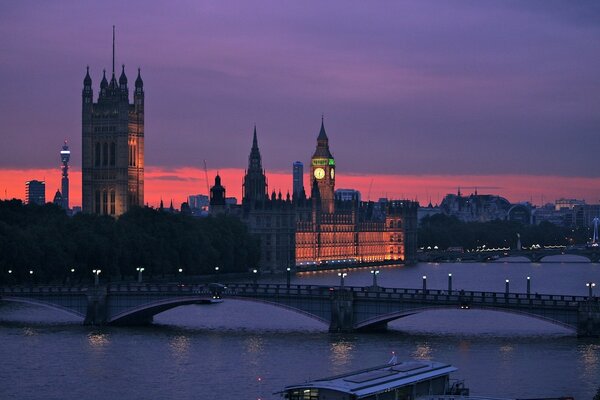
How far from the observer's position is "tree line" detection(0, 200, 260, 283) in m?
121

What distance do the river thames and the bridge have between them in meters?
1.08

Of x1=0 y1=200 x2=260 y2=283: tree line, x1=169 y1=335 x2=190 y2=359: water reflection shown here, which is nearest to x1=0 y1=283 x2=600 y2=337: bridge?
x1=169 y1=335 x2=190 y2=359: water reflection

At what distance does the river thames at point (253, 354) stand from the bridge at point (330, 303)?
1.08 meters

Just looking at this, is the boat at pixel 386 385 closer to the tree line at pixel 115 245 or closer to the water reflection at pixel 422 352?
the water reflection at pixel 422 352

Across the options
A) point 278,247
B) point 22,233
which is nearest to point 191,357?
point 22,233

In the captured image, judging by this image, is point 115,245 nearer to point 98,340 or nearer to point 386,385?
point 98,340

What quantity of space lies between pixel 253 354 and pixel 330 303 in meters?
8.22

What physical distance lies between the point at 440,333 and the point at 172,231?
225ft

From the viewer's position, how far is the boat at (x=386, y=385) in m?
48.2

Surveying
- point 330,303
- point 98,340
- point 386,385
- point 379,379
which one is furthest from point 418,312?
point 386,385

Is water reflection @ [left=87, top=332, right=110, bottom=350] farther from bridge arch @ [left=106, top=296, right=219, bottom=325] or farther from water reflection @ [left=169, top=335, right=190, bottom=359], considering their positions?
water reflection @ [left=169, top=335, right=190, bottom=359]

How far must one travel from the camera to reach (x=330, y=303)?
81875 mm

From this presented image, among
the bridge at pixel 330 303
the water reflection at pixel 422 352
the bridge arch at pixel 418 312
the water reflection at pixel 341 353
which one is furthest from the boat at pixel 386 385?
the bridge at pixel 330 303

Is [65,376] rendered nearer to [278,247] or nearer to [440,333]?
[440,333]
